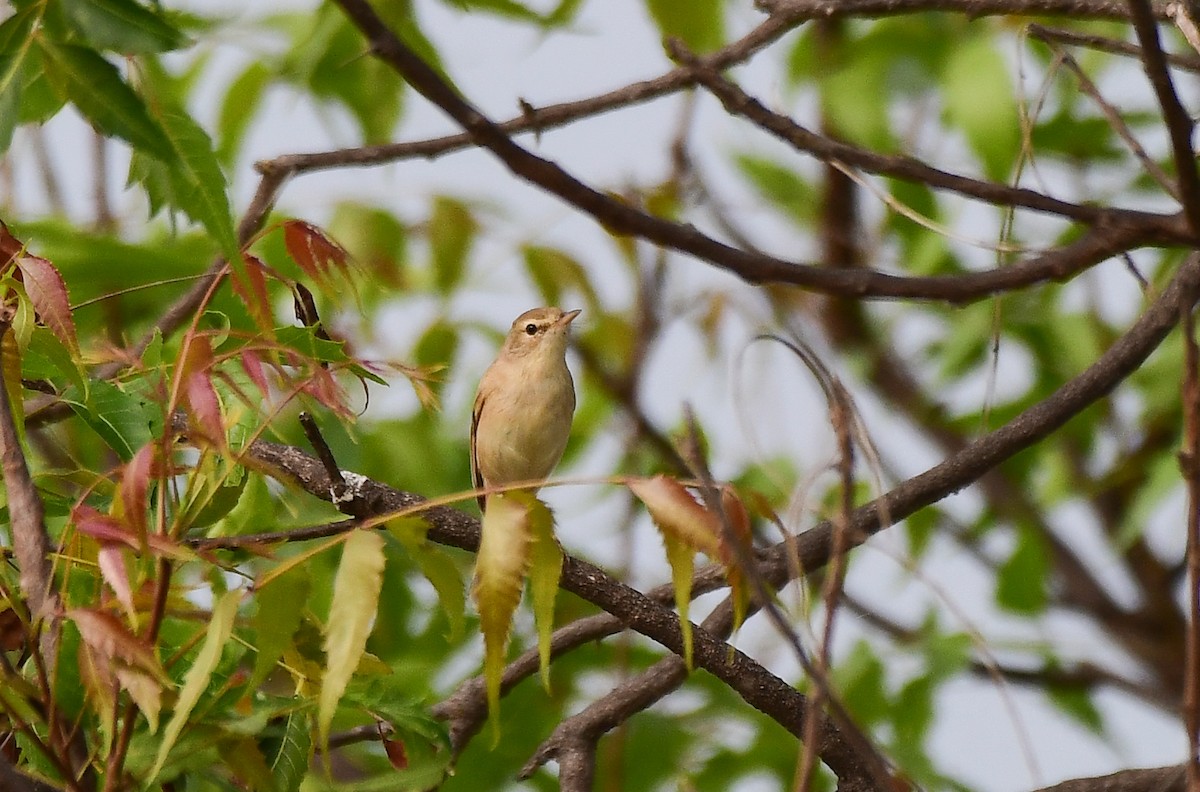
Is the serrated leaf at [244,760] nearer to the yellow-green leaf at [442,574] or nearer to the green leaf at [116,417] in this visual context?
the yellow-green leaf at [442,574]

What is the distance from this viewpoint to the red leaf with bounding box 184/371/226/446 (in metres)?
2.06

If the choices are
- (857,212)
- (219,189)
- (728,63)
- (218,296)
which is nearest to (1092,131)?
(857,212)

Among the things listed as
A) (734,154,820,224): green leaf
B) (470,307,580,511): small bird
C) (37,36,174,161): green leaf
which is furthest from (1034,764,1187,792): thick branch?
(734,154,820,224): green leaf

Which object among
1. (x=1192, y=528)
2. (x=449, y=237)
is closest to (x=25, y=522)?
(x=1192, y=528)

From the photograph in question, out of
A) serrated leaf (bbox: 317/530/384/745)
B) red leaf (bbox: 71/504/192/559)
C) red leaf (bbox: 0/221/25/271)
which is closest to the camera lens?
serrated leaf (bbox: 317/530/384/745)

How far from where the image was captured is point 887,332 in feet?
22.9

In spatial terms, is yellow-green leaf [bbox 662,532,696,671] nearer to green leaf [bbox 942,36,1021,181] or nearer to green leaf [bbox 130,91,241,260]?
green leaf [bbox 130,91,241,260]

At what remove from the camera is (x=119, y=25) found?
2.09 m

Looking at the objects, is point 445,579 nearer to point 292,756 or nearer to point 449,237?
point 292,756

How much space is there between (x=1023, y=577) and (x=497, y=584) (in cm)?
427

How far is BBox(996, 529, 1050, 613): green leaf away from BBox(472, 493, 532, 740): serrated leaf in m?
4.17

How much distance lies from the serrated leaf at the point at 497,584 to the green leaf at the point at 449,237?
3411 millimetres

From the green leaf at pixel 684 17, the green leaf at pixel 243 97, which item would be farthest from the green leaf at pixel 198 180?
the green leaf at pixel 243 97

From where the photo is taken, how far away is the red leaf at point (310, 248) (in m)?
2.79
